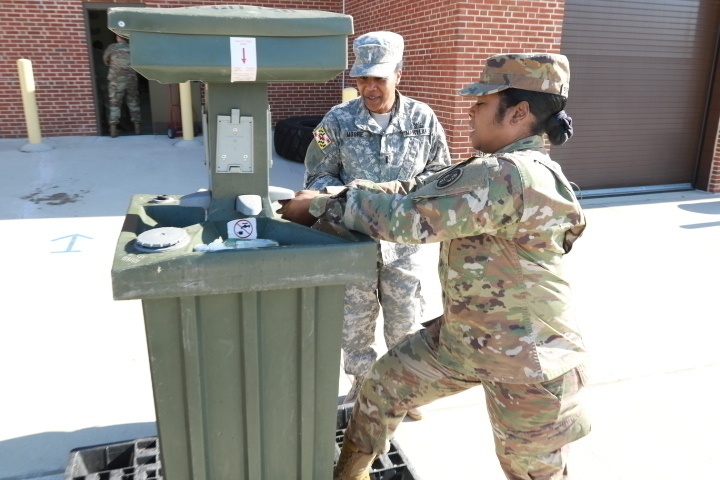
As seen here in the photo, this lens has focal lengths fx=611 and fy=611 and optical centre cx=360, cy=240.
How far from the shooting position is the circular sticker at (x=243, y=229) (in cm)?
158

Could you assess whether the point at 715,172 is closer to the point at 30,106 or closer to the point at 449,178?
the point at 449,178

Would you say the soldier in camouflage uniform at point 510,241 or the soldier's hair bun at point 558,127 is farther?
the soldier's hair bun at point 558,127

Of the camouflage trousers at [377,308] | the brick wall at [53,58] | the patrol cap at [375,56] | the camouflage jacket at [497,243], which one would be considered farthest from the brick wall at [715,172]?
the camouflage jacket at [497,243]

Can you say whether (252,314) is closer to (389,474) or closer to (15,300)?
(389,474)

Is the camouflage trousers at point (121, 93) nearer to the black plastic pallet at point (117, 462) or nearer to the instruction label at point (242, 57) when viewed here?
the black plastic pallet at point (117, 462)

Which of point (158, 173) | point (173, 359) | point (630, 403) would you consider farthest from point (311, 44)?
point (158, 173)

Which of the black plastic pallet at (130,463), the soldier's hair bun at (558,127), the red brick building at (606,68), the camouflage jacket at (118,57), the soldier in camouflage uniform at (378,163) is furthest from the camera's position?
the camouflage jacket at (118,57)

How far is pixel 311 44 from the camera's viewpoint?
1533 millimetres

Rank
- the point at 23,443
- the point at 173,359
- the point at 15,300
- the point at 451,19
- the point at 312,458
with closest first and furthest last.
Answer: the point at 173,359
the point at 312,458
the point at 23,443
the point at 15,300
the point at 451,19

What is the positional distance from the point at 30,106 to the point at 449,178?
8.78m

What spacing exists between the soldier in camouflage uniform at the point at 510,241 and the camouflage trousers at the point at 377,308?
702 millimetres

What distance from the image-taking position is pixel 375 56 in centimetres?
245

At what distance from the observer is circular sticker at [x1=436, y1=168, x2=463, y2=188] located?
5.25 ft

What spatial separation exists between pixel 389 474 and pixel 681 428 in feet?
4.56
